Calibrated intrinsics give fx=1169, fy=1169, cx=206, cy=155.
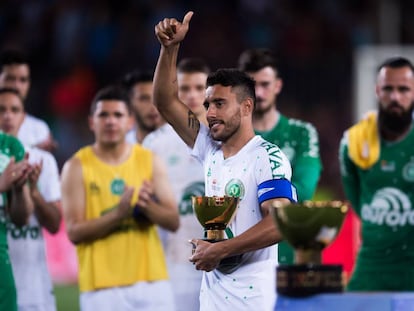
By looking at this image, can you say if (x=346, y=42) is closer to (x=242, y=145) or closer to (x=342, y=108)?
(x=342, y=108)

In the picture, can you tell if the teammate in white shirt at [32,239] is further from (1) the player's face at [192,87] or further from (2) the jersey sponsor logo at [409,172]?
(2) the jersey sponsor logo at [409,172]

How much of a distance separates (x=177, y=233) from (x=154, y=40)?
9196mm

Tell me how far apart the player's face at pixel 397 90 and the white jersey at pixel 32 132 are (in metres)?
2.65

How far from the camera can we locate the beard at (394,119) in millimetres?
7896

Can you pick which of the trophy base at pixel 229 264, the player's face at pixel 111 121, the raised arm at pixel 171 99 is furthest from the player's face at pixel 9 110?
the trophy base at pixel 229 264

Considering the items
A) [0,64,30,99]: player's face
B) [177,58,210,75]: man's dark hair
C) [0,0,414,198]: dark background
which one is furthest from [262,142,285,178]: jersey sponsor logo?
[0,0,414,198]: dark background

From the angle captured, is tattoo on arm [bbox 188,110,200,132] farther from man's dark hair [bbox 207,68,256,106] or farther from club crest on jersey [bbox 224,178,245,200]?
club crest on jersey [bbox 224,178,245,200]

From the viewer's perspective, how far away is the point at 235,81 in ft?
20.1

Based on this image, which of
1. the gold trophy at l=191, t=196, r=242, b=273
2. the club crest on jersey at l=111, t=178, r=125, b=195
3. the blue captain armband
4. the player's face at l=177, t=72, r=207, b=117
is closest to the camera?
the gold trophy at l=191, t=196, r=242, b=273

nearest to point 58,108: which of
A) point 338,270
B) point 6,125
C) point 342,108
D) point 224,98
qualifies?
point 342,108

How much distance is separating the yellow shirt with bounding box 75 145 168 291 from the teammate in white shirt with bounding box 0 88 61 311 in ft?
1.27

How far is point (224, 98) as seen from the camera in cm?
607

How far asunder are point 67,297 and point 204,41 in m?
5.16

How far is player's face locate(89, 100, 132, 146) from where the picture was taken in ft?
25.8
